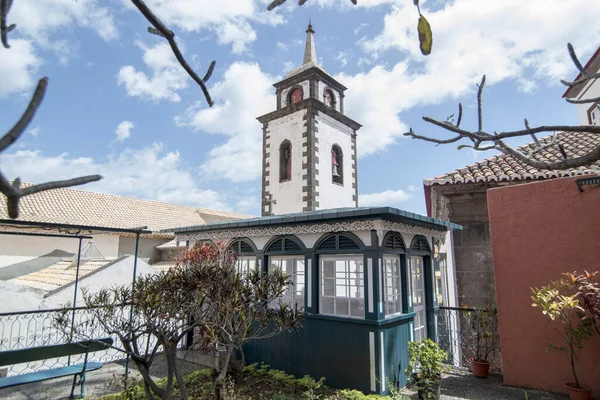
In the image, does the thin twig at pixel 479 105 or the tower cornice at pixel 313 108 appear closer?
the thin twig at pixel 479 105

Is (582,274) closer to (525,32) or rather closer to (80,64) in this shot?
(525,32)

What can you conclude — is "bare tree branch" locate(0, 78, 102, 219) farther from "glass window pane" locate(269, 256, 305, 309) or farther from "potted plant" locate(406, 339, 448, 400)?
"glass window pane" locate(269, 256, 305, 309)

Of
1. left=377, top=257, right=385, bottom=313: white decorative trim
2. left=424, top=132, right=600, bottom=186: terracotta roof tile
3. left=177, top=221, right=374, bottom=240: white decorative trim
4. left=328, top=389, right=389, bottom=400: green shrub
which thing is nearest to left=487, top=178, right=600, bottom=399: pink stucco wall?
left=424, top=132, right=600, bottom=186: terracotta roof tile

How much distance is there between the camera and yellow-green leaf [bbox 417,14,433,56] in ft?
4.15

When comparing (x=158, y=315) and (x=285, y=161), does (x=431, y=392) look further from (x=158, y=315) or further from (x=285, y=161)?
(x=285, y=161)

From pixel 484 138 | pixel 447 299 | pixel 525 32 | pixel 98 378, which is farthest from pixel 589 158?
pixel 98 378

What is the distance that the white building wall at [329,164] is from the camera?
58.0ft

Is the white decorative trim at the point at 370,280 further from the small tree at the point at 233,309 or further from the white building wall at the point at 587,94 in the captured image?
the white building wall at the point at 587,94

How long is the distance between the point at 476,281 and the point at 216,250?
18.2ft

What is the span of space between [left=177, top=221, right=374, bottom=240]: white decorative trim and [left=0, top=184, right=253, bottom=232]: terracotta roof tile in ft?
36.0

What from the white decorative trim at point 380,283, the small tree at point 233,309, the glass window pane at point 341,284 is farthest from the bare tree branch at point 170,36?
the glass window pane at point 341,284

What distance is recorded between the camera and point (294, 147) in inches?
707

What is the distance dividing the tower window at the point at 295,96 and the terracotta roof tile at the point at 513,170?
1213 centimetres

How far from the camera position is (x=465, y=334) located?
293 inches
